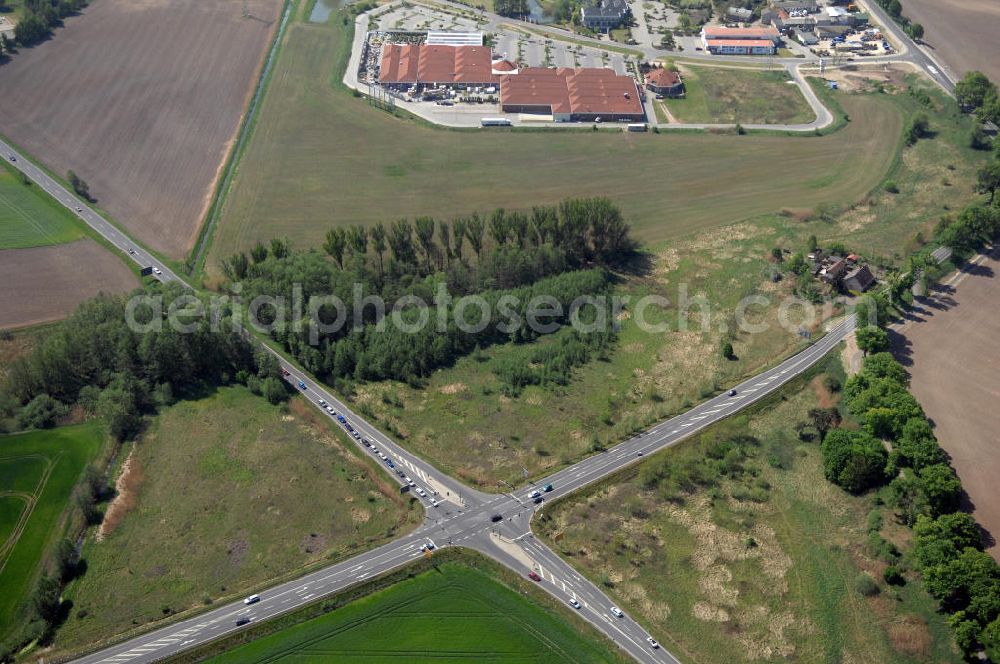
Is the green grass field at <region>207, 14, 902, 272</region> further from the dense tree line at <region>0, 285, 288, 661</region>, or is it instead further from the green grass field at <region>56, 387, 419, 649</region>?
the green grass field at <region>56, 387, 419, 649</region>

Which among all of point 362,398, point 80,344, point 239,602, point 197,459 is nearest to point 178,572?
point 239,602

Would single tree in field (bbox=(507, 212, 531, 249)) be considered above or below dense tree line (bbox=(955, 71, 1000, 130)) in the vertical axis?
below

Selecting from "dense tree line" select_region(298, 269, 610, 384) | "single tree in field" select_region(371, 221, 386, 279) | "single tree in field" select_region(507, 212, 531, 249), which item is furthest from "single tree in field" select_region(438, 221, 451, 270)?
"dense tree line" select_region(298, 269, 610, 384)

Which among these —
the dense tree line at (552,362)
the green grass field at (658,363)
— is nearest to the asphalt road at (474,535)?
the green grass field at (658,363)

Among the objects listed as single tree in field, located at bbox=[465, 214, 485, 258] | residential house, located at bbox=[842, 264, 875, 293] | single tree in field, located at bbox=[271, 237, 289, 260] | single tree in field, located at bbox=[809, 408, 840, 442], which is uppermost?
residential house, located at bbox=[842, 264, 875, 293]

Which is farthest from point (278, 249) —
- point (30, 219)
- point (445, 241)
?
point (30, 219)

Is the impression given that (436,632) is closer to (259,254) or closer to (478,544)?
(478,544)
